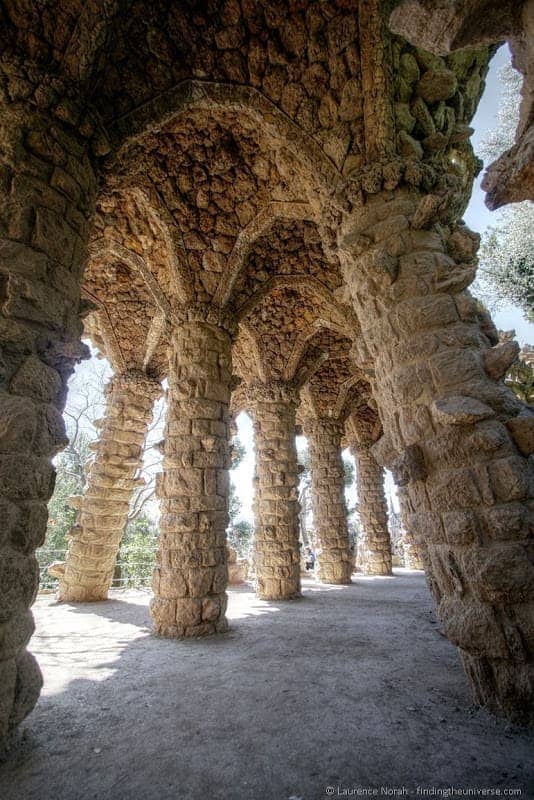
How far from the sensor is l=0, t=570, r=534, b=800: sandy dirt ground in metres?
1.55

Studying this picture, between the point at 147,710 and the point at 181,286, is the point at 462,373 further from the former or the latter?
the point at 181,286

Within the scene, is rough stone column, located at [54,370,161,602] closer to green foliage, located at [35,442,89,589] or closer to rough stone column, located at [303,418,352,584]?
rough stone column, located at [303,418,352,584]

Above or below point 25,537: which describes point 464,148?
above

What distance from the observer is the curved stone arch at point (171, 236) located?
5426mm

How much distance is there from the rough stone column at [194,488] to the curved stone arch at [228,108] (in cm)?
261

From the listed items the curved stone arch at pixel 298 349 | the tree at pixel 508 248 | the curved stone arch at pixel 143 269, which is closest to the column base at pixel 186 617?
the curved stone arch at pixel 143 269

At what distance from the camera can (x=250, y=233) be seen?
5.84 meters

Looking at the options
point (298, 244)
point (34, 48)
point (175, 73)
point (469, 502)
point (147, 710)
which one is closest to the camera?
point (469, 502)

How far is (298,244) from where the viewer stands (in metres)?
6.77

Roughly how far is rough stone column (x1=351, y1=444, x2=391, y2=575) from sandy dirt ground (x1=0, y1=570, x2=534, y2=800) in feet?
27.9

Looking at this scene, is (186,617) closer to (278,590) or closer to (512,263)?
(278,590)

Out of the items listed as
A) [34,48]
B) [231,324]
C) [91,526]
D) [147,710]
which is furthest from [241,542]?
[34,48]

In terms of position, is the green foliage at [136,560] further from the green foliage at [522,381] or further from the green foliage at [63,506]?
the green foliage at [522,381]

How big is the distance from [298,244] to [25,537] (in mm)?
6231
